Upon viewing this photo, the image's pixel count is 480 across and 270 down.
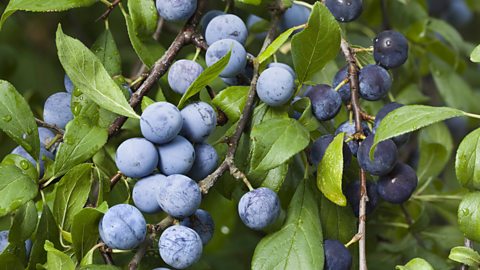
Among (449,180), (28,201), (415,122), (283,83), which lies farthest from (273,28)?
(449,180)

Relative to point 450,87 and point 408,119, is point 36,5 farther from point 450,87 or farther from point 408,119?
point 450,87

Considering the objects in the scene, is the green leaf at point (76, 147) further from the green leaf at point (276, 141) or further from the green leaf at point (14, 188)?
the green leaf at point (276, 141)

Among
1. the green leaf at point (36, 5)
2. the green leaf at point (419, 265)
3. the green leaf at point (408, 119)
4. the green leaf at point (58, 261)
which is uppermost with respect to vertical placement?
the green leaf at point (36, 5)

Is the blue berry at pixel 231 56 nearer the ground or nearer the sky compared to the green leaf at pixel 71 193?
nearer the sky

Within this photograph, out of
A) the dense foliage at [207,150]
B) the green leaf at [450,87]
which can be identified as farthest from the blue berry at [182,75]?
the green leaf at [450,87]

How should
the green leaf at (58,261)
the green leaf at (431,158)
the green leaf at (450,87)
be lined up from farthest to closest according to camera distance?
the green leaf at (450,87) < the green leaf at (431,158) < the green leaf at (58,261)

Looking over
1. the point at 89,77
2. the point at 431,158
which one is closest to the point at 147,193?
the point at 89,77

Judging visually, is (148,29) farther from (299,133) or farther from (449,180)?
(449,180)
